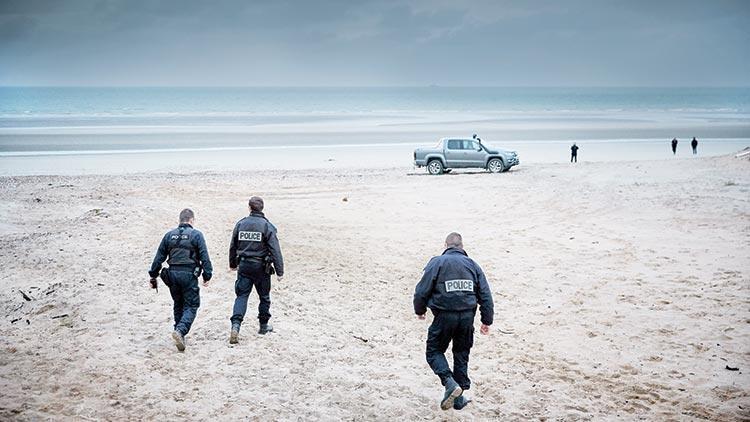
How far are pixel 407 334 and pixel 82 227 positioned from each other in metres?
9.17

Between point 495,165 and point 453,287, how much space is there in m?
21.9

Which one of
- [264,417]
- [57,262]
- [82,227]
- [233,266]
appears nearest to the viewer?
[264,417]

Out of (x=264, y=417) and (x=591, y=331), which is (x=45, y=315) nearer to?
(x=264, y=417)

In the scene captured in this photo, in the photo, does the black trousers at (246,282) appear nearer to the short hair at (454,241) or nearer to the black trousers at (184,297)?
the black trousers at (184,297)

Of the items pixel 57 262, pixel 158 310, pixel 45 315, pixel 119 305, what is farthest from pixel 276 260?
pixel 57 262

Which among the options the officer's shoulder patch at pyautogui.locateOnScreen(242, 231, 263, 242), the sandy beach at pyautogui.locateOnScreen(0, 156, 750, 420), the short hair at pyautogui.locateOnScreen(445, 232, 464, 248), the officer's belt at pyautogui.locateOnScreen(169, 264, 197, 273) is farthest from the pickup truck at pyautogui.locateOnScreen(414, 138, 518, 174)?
the short hair at pyautogui.locateOnScreen(445, 232, 464, 248)

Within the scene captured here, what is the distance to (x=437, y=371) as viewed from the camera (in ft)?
22.1

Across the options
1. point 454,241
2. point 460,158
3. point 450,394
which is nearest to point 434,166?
point 460,158

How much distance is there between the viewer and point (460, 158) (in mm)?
27828

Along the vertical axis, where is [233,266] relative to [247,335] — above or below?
above

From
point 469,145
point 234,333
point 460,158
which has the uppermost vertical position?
point 469,145

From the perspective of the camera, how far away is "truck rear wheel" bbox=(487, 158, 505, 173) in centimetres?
2769

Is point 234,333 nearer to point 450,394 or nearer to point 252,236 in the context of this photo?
point 252,236

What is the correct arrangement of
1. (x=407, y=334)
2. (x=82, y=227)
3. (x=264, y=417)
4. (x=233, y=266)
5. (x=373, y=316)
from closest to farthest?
(x=264, y=417)
(x=233, y=266)
(x=407, y=334)
(x=373, y=316)
(x=82, y=227)
